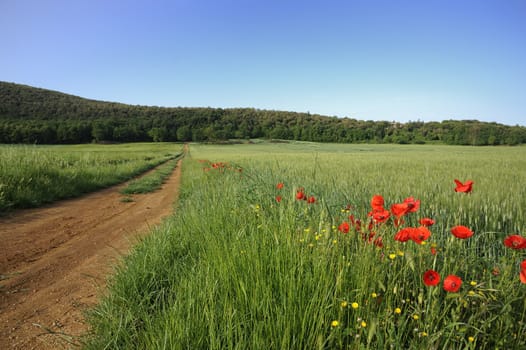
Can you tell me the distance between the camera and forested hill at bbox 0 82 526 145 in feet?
179

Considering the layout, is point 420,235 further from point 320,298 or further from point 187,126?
point 187,126

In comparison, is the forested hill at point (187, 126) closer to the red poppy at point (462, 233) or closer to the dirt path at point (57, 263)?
the dirt path at point (57, 263)

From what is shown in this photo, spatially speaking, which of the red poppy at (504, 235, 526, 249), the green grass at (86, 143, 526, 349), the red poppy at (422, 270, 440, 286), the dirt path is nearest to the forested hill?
the dirt path

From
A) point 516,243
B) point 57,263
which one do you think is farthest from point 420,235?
point 57,263

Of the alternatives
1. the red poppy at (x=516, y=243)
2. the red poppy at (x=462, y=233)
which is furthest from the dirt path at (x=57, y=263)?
the red poppy at (x=516, y=243)

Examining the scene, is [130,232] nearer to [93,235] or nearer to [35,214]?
[93,235]

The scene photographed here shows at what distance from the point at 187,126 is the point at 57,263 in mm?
83809

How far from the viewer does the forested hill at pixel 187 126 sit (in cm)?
5456

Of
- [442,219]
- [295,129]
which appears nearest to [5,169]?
[442,219]

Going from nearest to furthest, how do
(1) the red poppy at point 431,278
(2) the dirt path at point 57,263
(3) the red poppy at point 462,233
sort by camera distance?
(1) the red poppy at point 431,278, (3) the red poppy at point 462,233, (2) the dirt path at point 57,263

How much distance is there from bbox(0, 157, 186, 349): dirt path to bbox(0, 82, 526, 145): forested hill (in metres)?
61.5

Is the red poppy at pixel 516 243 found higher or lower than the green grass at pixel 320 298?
higher

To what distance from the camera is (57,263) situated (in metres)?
3.22

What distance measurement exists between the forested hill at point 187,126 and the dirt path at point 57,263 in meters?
61.5
